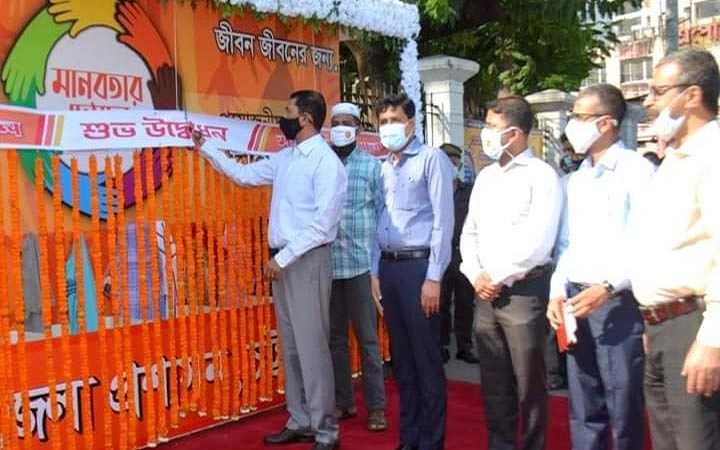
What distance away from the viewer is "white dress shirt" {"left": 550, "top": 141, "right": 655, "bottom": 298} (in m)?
3.19

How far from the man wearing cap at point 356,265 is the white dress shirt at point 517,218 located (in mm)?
1220

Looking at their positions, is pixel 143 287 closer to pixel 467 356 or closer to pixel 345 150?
pixel 345 150

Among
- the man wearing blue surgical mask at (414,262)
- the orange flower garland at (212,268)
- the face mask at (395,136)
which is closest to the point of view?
the man wearing blue surgical mask at (414,262)

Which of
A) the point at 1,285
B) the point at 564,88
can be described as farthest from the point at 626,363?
the point at 564,88

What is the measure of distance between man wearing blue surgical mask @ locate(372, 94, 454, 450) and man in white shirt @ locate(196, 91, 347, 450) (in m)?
0.31

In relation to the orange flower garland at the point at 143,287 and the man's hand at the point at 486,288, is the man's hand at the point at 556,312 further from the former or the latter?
the orange flower garland at the point at 143,287

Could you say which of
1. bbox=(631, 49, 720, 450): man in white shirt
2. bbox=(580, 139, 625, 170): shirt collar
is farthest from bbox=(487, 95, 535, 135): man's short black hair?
bbox=(631, 49, 720, 450): man in white shirt

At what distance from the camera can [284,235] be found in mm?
4227

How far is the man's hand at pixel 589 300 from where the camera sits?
3.18 metres

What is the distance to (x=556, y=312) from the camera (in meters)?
3.31

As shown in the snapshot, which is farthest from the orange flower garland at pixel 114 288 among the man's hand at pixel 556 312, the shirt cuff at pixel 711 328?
the shirt cuff at pixel 711 328

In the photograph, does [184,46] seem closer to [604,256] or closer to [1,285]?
[1,285]

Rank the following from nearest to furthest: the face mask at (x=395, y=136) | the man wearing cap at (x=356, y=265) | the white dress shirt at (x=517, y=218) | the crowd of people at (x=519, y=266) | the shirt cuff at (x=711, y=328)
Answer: the shirt cuff at (x=711, y=328)
the crowd of people at (x=519, y=266)
the white dress shirt at (x=517, y=218)
the face mask at (x=395, y=136)
the man wearing cap at (x=356, y=265)

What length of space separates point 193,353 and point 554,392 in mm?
2437
